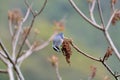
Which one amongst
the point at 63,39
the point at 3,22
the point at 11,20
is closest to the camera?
the point at 63,39

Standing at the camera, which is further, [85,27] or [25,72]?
[85,27]

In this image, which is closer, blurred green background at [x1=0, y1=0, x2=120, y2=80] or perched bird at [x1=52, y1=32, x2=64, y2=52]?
perched bird at [x1=52, y1=32, x2=64, y2=52]

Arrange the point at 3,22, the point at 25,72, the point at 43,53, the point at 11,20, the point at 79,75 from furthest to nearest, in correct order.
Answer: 1. the point at 3,22
2. the point at 43,53
3. the point at 25,72
4. the point at 79,75
5. the point at 11,20

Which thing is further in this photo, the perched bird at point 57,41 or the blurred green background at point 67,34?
the blurred green background at point 67,34

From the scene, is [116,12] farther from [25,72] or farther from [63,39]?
[25,72]

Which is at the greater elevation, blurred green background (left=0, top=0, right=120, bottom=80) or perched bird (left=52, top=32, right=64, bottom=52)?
perched bird (left=52, top=32, right=64, bottom=52)

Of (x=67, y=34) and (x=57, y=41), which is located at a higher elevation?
(x=57, y=41)

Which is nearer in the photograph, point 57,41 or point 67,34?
point 57,41

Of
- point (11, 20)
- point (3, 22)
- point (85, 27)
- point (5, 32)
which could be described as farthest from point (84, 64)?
point (11, 20)

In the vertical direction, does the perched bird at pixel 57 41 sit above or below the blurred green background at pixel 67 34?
above

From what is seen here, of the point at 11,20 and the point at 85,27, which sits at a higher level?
the point at 11,20

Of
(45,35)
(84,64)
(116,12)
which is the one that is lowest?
(84,64)
